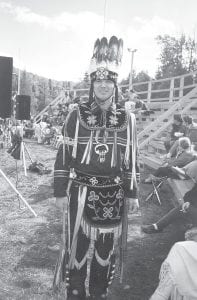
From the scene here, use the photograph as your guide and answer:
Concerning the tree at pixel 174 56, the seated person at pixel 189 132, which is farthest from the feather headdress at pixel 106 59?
the tree at pixel 174 56

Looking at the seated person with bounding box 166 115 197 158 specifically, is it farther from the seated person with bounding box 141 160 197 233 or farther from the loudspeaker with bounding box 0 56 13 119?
the loudspeaker with bounding box 0 56 13 119

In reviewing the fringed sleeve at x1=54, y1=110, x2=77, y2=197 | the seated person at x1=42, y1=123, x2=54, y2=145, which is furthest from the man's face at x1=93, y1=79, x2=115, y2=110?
the seated person at x1=42, y1=123, x2=54, y2=145

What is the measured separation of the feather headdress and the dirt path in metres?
2.01

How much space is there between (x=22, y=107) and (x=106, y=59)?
5.93 meters

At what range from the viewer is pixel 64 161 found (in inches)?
116

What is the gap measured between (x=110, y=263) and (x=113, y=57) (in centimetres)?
168

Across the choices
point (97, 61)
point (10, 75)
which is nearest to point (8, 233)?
point (10, 75)

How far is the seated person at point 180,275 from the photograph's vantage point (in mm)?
2553

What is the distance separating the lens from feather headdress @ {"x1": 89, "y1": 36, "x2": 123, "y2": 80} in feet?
9.93

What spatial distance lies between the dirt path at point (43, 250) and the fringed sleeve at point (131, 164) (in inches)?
43.9

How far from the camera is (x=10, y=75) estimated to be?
5.12 m

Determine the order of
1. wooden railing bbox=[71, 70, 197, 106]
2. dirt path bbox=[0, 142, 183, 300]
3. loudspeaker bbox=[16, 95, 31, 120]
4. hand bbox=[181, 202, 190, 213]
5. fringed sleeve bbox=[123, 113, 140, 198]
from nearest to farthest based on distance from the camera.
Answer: fringed sleeve bbox=[123, 113, 140, 198], dirt path bbox=[0, 142, 183, 300], hand bbox=[181, 202, 190, 213], loudspeaker bbox=[16, 95, 31, 120], wooden railing bbox=[71, 70, 197, 106]

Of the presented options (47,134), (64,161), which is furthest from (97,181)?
(47,134)

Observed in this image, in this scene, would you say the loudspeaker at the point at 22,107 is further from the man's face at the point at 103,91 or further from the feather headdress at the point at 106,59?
the man's face at the point at 103,91
